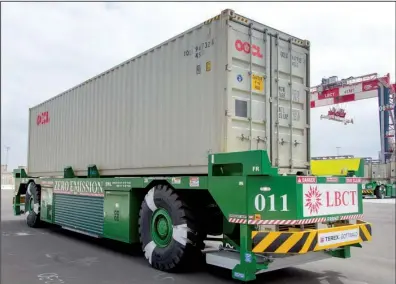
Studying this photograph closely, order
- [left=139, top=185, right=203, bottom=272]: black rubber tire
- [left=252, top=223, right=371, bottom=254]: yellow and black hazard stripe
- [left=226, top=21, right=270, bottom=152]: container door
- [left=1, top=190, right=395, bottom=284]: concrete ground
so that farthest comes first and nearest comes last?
[left=226, top=21, right=270, bottom=152]: container door, [left=139, top=185, right=203, bottom=272]: black rubber tire, [left=1, top=190, right=395, bottom=284]: concrete ground, [left=252, top=223, right=371, bottom=254]: yellow and black hazard stripe

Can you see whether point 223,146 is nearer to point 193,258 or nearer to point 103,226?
point 193,258

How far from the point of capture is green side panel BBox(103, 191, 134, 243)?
701 centimetres

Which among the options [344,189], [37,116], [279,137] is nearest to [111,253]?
[279,137]

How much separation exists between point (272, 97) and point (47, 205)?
7.31m

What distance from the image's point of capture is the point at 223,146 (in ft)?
18.6

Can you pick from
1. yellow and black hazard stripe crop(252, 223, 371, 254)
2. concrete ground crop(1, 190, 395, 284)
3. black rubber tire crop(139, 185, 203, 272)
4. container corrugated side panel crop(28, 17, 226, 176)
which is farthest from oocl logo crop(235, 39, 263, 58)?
concrete ground crop(1, 190, 395, 284)

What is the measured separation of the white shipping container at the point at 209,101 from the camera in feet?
19.1

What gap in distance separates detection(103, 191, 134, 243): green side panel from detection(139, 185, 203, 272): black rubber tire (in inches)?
28.6

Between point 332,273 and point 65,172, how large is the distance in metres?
6.82

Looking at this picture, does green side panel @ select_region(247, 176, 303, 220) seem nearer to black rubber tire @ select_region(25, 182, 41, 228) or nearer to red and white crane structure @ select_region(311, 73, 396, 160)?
black rubber tire @ select_region(25, 182, 41, 228)

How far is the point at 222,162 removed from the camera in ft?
17.6

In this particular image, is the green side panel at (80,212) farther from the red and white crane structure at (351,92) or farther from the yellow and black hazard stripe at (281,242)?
the red and white crane structure at (351,92)

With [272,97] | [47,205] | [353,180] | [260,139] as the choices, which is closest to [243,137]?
[260,139]

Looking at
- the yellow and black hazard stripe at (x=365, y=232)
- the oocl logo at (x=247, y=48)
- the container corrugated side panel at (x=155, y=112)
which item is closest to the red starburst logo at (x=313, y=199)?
the yellow and black hazard stripe at (x=365, y=232)
